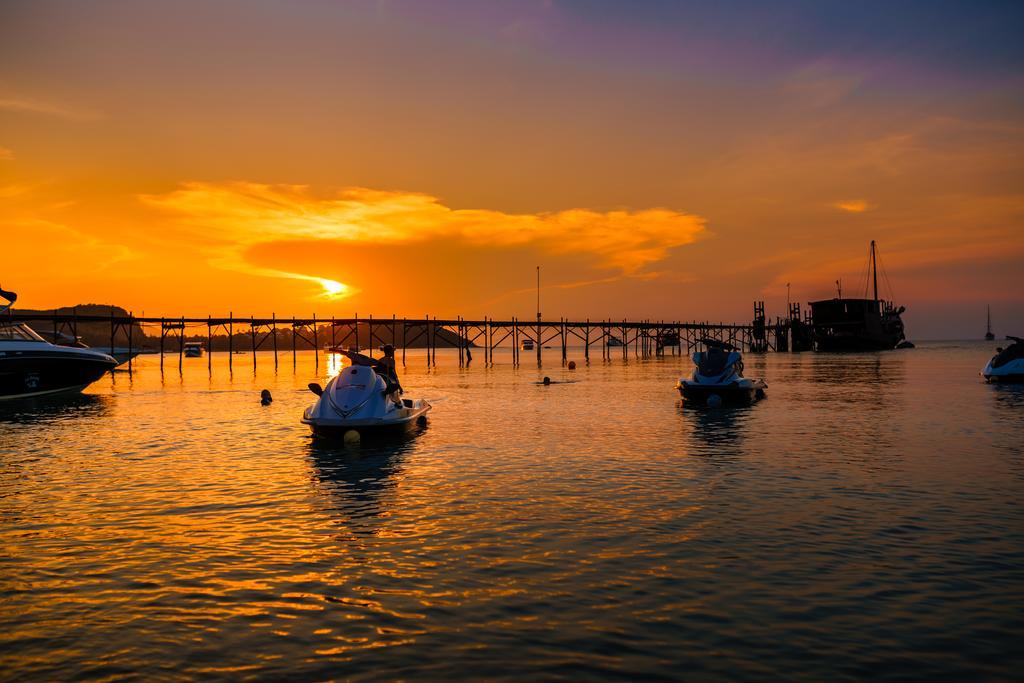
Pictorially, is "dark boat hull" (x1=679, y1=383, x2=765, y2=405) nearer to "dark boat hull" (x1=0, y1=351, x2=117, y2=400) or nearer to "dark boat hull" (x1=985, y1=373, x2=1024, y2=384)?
"dark boat hull" (x1=985, y1=373, x2=1024, y2=384)

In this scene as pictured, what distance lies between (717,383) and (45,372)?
113 ft

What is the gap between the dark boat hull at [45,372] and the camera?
121 ft

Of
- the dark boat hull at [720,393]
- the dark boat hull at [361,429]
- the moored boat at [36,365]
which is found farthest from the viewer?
the moored boat at [36,365]

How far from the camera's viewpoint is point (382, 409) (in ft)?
71.5

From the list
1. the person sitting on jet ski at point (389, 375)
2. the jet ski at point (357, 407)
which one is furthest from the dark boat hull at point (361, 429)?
the person sitting on jet ski at point (389, 375)

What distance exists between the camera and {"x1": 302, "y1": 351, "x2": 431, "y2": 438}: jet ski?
21.1m

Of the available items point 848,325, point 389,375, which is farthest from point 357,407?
point 848,325

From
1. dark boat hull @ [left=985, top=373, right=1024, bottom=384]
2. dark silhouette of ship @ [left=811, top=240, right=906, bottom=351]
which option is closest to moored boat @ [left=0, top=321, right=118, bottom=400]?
dark boat hull @ [left=985, top=373, right=1024, bottom=384]

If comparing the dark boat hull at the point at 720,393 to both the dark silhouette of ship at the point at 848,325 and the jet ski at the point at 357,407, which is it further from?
the dark silhouette of ship at the point at 848,325

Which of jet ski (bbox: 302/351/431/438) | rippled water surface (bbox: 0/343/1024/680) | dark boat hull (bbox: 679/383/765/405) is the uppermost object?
jet ski (bbox: 302/351/431/438)

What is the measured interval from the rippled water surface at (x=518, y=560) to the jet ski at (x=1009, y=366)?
28011 mm

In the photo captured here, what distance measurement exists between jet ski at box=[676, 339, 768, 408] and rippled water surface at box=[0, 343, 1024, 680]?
A: 38.1ft

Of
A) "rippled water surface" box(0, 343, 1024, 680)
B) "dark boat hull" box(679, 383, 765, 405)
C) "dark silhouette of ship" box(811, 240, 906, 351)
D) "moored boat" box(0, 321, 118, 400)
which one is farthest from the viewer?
"dark silhouette of ship" box(811, 240, 906, 351)

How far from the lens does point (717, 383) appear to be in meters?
33.7
